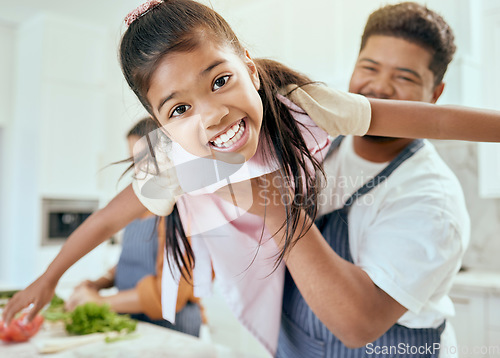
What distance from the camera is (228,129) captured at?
0.31m

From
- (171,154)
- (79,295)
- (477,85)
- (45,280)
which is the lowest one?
(79,295)

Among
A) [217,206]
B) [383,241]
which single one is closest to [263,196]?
[217,206]

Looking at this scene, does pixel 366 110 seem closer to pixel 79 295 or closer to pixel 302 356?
pixel 302 356

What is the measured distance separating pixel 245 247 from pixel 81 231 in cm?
15

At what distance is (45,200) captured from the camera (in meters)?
2.22

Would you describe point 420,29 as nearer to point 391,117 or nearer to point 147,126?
point 391,117

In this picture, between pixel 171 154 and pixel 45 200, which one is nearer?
pixel 171 154

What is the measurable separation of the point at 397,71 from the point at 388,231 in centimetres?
15

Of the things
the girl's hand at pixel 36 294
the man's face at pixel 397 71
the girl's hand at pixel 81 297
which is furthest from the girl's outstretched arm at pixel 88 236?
the girl's hand at pixel 81 297

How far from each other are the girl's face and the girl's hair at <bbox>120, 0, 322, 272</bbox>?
11 mm

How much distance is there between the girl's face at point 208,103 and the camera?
298mm

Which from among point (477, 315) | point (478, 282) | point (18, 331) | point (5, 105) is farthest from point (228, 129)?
point (5, 105)

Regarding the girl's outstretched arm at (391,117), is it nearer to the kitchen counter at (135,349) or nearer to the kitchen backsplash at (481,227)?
the kitchen counter at (135,349)

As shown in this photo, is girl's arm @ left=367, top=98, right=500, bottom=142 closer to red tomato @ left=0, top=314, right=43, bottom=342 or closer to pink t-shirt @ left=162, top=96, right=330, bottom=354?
pink t-shirt @ left=162, top=96, right=330, bottom=354
